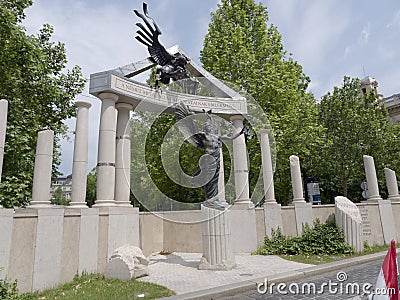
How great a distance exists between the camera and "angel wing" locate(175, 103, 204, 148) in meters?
10.4

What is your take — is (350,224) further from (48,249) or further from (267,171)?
(48,249)

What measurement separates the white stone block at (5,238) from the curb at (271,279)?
399 centimetres

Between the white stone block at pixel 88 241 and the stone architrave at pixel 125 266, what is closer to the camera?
the stone architrave at pixel 125 266

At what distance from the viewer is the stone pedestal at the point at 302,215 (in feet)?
45.2

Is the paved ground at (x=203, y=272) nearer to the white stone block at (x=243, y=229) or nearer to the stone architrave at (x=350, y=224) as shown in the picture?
the white stone block at (x=243, y=229)

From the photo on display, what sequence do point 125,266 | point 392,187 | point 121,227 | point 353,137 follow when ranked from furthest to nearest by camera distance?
point 353,137 → point 392,187 → point 121,227 → point 125,266

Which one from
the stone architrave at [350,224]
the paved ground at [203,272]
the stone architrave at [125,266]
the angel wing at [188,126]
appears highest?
the angel wing at [188,126]

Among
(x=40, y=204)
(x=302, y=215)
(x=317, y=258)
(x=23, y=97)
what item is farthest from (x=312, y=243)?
(x=23, y=97)

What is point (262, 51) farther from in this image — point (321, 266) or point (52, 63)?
point (321, 266)

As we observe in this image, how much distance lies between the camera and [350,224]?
12.0 meters

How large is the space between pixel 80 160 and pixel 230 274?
638cm

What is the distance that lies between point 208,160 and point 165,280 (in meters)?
3.95

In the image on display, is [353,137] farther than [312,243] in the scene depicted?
Yes

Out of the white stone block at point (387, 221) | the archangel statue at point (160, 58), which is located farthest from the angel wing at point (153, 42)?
the white stone block at point (387, 221)
